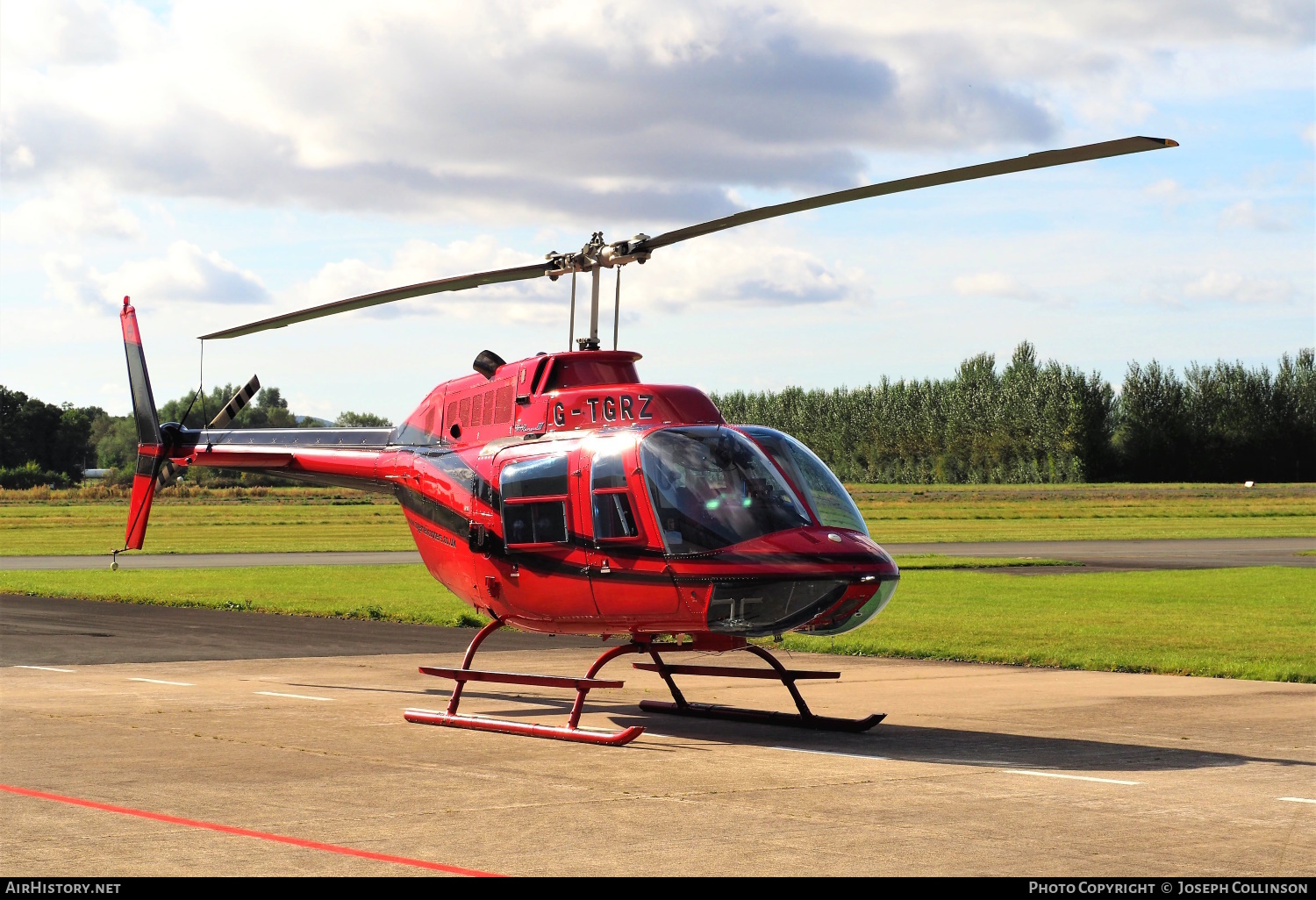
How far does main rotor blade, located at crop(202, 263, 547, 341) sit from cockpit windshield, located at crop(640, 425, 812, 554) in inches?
120

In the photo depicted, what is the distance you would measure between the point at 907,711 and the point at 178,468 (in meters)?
11.1

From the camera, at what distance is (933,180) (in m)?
10.2

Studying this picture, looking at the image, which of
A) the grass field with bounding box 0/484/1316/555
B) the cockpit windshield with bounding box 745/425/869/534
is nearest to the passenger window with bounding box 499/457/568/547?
the cockpit windshield with bounding box 745/425/869/534

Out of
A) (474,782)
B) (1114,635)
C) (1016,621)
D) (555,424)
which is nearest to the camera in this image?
(474,782)

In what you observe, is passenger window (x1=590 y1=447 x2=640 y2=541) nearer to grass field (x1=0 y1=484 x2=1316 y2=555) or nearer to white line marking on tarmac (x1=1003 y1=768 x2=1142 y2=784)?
white line marking on tarmac (x1=1003 y1=768 x2=1142 y2=784)

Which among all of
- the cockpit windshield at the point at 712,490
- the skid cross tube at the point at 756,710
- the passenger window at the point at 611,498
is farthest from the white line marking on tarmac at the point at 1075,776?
the passenger window at the point at 611,498

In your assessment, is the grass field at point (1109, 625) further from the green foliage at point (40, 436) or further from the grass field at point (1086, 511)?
the green foliage at point (40, 436)

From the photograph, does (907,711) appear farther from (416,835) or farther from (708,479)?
(416,835)

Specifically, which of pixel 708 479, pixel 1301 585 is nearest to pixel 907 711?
pixel 708 479

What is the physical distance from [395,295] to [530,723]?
480 centimetres

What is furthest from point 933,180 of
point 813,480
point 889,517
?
point 889,517

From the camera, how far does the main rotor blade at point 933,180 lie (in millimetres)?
9008

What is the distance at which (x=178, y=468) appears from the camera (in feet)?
63.7

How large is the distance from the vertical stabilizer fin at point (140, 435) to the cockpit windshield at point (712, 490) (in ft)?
32.6
